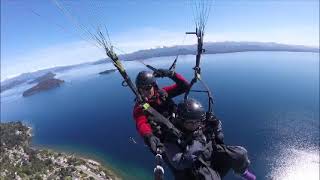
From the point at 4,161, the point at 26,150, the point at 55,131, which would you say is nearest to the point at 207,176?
the point at 4,161

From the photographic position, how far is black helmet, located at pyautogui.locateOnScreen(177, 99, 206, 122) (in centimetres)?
375

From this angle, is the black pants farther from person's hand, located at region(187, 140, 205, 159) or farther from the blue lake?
the blue lake

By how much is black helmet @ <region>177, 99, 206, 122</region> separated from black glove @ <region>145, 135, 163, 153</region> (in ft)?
1.39

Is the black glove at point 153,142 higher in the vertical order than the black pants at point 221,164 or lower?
higher

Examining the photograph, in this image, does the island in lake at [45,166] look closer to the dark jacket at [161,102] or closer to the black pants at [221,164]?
the dark jacket at [161,102]

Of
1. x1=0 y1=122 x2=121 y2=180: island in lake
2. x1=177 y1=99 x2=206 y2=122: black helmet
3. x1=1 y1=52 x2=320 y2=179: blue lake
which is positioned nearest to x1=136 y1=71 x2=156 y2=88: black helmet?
x1=177 y1=99 x2=206 y2=122: black helmet

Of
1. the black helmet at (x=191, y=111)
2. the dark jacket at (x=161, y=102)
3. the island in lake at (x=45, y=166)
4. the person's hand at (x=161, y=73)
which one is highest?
the person's hand at (x=161, y=73)

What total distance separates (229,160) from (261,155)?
4753 centimetres

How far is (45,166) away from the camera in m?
53.7

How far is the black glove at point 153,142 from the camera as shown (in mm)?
3840

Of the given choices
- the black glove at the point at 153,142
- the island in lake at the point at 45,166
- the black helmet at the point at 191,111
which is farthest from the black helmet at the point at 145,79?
the island in lake at the point at 45,166

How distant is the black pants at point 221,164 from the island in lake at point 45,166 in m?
43.2

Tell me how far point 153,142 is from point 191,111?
25.1 inches

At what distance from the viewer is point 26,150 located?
6378 centimetres
